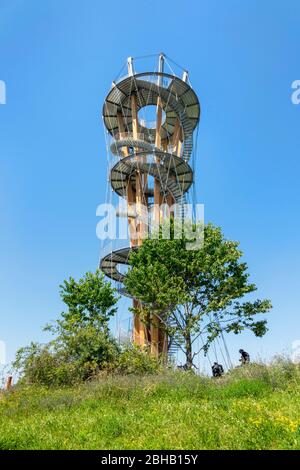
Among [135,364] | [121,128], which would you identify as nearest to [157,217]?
[121,128]

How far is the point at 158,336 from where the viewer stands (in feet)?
105

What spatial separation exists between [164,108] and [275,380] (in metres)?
30.4

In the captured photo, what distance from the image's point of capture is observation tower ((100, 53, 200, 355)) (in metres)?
Result: 33.6

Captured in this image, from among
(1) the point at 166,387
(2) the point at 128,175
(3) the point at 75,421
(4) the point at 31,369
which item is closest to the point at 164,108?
(2) the point at 128,175

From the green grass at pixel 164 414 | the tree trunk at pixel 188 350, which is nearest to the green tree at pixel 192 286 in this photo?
the tree trunk at pixel 188 350

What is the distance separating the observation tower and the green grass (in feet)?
59.0

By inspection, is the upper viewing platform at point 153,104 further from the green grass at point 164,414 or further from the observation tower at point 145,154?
the green grass at point 164,414

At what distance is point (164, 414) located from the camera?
9.24 meters

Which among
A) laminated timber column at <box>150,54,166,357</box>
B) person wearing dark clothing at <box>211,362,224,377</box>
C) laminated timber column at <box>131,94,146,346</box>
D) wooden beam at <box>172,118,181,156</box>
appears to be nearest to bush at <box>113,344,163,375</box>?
person wearing dark clothing at <box>211,362,224,377</box>

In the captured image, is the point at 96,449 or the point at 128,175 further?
the point at 128,175

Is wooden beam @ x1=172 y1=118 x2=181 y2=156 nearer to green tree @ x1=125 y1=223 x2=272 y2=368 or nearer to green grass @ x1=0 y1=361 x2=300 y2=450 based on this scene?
green tree @ x1=125 y1=223 x2=272 y2=368

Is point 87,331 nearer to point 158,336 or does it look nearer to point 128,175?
point 158,336

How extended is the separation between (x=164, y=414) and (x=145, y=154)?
1051 inches

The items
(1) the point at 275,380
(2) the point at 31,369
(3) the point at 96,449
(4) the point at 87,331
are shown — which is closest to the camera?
(3) the point at 96,449
